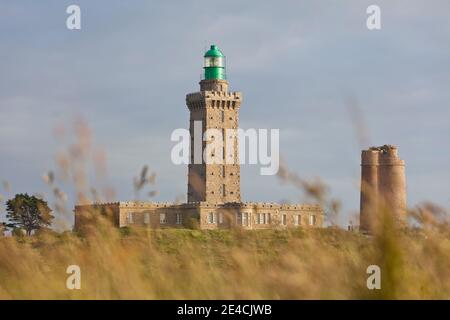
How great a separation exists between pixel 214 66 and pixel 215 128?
16.1 ft

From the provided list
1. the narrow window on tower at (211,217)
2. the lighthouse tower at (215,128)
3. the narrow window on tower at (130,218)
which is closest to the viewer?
the narrow window on tower at (130,218)

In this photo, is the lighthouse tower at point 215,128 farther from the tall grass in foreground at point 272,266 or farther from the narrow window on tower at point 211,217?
the tall grass in foreground at point 272,266

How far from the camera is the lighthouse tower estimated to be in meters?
69.7

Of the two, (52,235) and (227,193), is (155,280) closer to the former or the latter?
(52,235)

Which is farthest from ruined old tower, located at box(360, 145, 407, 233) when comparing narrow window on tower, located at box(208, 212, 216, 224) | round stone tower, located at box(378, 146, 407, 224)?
narrow window on tower, located at box(208, 212, 216, 224)

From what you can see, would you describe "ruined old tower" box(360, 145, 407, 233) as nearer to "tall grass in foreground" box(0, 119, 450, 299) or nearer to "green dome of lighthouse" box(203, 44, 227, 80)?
"green dome of lighthouse" box(203, 44, 227, 80)

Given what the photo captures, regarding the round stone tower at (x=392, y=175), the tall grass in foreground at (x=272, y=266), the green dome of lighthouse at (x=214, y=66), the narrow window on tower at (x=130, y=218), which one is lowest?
the tall grass in foreground at (x=272, y=266)

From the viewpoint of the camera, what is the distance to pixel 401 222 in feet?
24.0

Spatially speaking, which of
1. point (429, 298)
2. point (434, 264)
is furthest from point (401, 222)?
point (429, 298)

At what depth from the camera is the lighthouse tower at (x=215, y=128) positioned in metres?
69.7

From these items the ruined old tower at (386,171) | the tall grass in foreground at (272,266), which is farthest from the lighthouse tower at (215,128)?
the tall grass in foreground at (272,266)

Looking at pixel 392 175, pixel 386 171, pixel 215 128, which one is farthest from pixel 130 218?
pixel 392 175
